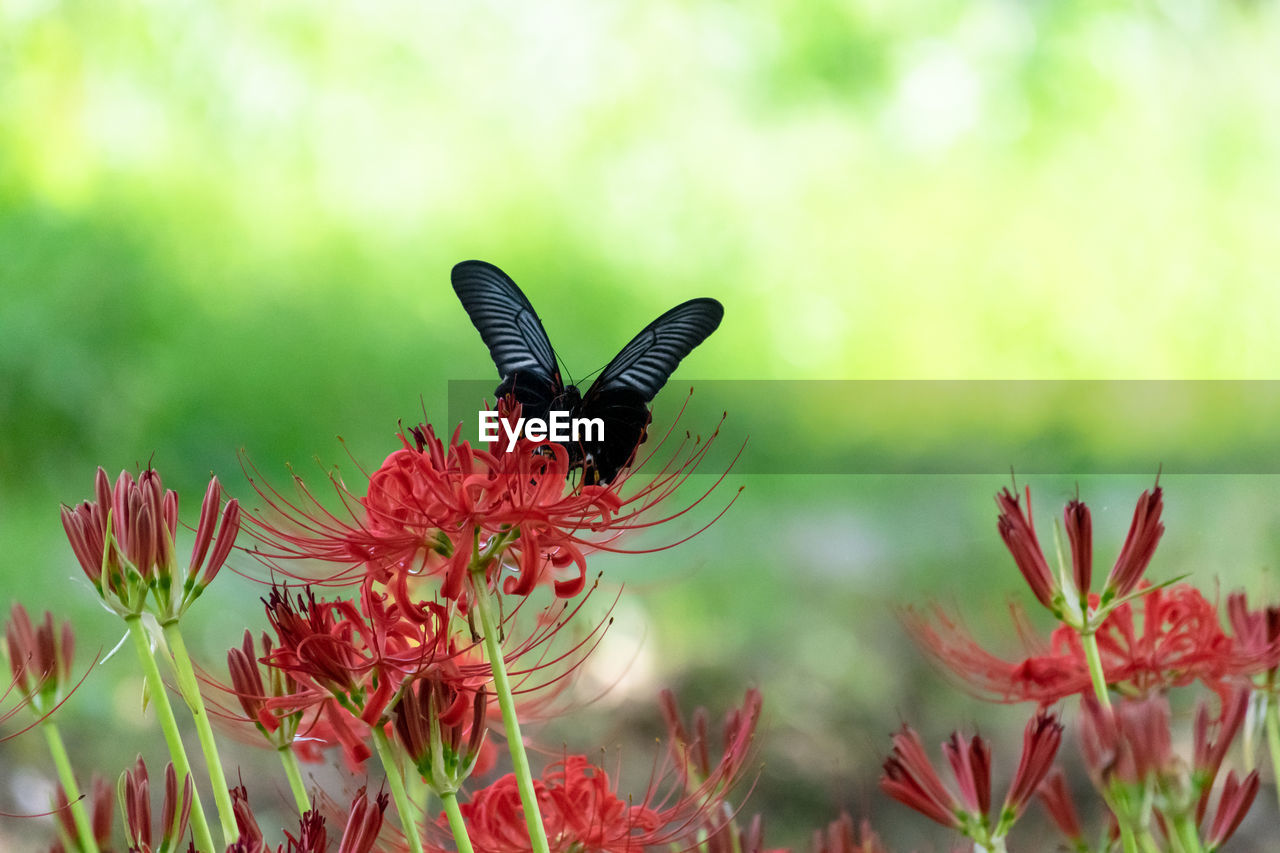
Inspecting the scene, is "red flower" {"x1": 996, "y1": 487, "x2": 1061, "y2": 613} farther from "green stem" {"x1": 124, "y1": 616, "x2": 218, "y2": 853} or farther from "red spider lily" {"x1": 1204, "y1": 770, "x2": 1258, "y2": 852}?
"green stem" {"x1": 124, "y1": 616, "x2": 218, "y2": 853}

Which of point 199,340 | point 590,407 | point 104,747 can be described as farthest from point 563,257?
point 590,407

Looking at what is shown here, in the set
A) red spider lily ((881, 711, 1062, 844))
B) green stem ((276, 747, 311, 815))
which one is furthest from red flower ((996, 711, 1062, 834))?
green stem ((276, 747, 311, 815))

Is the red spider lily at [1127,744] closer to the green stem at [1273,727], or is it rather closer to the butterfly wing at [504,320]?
the green stem at [1273,727]

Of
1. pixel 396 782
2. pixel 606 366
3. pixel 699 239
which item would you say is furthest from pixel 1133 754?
pixel 699 239

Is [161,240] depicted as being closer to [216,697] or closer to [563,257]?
[563,257]

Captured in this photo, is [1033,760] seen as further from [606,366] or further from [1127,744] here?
[606,366]

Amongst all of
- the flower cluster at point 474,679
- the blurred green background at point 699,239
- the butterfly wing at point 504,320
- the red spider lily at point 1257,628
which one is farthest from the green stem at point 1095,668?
the blurred green background at point 699,239
